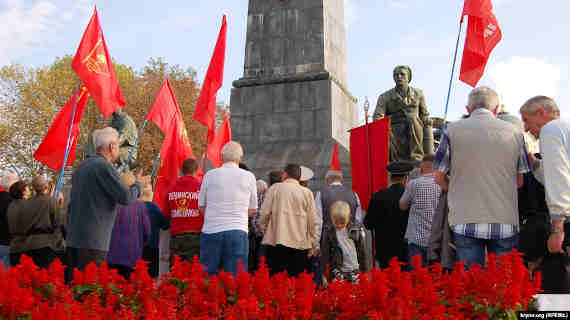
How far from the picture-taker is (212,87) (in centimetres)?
1014

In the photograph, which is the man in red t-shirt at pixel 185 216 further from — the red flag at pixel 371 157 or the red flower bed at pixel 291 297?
the red flag at pixel 371 157

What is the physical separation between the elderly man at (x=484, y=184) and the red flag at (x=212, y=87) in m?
5.85

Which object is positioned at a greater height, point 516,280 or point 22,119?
point 22,119

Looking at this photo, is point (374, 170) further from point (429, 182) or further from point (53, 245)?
point (53, 245)

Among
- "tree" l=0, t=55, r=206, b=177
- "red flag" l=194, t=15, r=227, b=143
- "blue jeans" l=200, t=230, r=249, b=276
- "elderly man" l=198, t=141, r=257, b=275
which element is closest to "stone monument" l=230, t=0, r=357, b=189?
"red flag" l=194, t=15, r=227, b=143

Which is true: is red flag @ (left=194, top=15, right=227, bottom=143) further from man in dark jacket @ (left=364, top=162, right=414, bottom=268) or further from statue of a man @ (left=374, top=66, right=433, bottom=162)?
man in dark jacket @ (left=364, top=162, right=414, bottom=268)

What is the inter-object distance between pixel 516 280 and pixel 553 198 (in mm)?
876

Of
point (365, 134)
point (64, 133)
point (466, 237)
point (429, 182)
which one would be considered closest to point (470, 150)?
point (466, 237)

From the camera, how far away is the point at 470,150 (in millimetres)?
4570

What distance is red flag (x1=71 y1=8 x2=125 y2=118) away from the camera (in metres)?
9.05

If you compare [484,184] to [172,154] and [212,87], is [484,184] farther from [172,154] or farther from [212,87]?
[212,87]

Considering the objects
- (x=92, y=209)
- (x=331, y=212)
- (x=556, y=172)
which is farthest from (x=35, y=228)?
(x=556, y=172)

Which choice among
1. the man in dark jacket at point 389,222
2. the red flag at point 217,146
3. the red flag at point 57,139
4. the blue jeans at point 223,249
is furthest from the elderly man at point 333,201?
the red flag at point 57,139

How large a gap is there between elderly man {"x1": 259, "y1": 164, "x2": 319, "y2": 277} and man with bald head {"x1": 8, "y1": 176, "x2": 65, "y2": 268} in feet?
7.07
